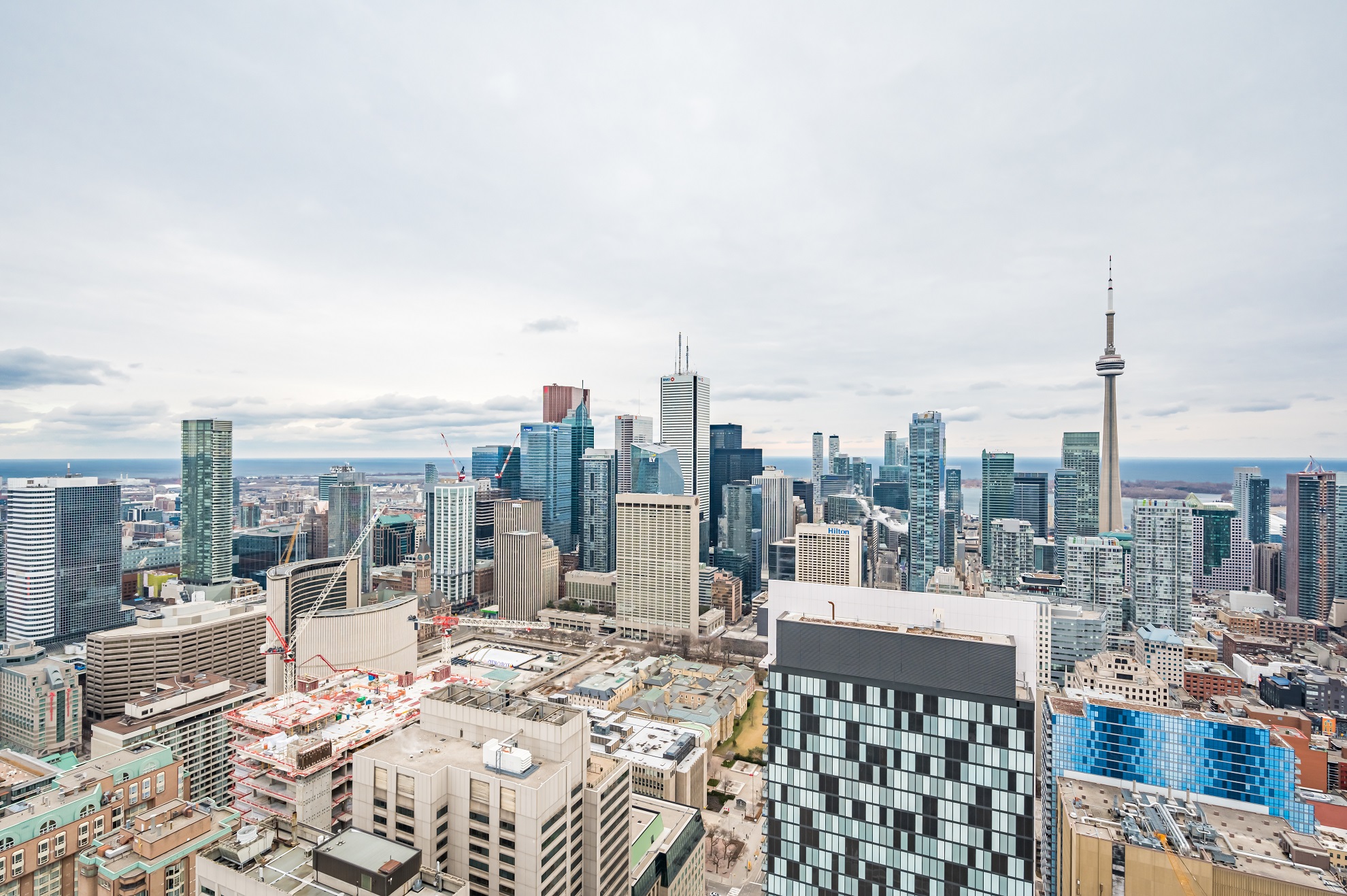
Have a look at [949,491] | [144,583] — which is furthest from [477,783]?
[949,491]

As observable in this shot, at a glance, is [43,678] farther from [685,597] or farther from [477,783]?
[685,597]

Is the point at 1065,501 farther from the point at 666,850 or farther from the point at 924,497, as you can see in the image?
the point at 666,850

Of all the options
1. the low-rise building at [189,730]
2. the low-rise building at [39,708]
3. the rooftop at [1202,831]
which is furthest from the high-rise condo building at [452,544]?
the rooftop at [1202,831]

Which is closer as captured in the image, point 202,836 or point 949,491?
point 202,836

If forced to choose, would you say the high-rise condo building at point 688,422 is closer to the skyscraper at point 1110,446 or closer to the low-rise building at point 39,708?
the skyscraper at point 1110,446

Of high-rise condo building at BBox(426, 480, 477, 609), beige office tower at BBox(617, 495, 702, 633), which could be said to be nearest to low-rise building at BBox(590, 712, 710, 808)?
beige office tower at BBox(617, 495, 702, 633)

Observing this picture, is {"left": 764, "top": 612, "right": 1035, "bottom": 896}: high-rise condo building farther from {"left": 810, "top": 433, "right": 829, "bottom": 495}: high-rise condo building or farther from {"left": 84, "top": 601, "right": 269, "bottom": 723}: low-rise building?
{"left": 810, "top": 433, "right": 829, "bottom": 495}: high-rise condo building
